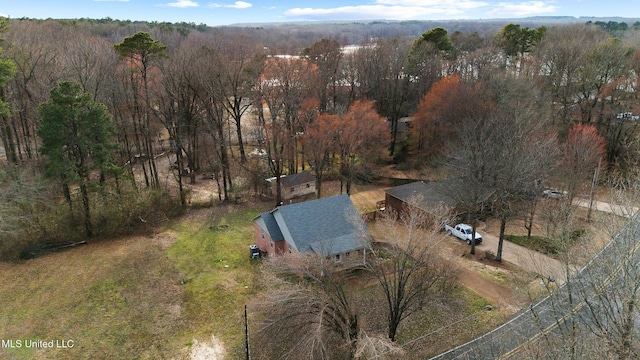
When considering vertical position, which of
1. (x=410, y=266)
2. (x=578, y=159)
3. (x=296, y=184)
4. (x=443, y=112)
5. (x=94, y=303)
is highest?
(x=443, y=112)

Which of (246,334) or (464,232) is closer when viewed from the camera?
(246,334)

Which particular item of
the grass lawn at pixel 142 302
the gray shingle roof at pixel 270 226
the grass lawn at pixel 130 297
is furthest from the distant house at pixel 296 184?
the gray shingle roof at pixel 270 226

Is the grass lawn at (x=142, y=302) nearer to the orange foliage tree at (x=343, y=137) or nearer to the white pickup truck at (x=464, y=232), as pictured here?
the white pickup truck at (x=464, y=232)

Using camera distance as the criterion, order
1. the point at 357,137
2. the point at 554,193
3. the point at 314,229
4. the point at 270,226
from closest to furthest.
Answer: the point at 314,229, the point at 270,226, the point at 554,193, the point at 357,137

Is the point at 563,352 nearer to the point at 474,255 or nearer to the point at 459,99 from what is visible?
the point at 474,255

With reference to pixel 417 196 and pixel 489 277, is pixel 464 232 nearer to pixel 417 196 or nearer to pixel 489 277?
pixel 417 196

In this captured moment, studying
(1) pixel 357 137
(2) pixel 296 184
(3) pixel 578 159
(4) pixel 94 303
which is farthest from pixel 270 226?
(3) pixel 578 159

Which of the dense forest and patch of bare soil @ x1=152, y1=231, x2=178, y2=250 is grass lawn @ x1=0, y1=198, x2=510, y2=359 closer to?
patch of bare soil @ x1=152, y1=231, x2=178, y2=250
